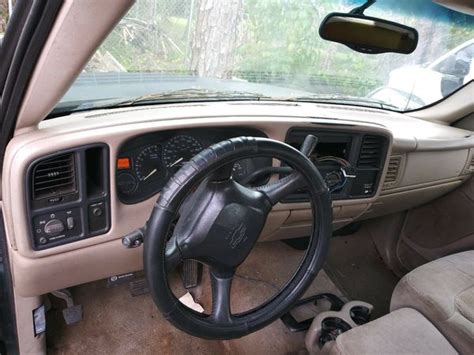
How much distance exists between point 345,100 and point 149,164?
3.95 ft

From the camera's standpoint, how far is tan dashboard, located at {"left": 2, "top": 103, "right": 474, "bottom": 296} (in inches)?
42.3

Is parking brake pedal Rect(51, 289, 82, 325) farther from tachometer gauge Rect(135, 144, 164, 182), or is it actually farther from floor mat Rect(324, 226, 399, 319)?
floor mat Rect(324, 226, 399, 319)

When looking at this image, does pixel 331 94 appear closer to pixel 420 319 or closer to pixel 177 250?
pixel 420 319

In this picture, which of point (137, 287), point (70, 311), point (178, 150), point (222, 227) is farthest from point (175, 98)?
point (70, 311)

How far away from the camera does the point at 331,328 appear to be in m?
1.77

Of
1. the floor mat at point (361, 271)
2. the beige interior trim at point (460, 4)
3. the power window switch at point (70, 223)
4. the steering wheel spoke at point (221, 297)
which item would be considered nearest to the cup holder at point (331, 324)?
the floor mat at point (361, 271)

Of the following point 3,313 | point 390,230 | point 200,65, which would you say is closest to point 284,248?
point 390,230

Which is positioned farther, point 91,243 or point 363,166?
point 363,166

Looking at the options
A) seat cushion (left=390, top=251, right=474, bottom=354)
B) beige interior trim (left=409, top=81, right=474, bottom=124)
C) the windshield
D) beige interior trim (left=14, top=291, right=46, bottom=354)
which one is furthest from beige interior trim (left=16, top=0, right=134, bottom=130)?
beige interior trim (left=409, top=81, right=474, bottom=124)

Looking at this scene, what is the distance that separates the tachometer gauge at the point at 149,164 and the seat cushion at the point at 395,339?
770 millimetres

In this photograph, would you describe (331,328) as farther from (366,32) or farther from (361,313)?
(366,32)

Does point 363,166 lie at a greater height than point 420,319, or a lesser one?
greater

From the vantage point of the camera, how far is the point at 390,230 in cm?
271

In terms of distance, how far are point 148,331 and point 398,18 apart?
1834mm
